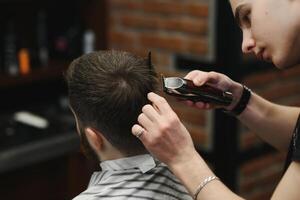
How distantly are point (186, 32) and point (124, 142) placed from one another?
1.70 metres

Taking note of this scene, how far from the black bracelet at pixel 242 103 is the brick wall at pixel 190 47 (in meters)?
1.30

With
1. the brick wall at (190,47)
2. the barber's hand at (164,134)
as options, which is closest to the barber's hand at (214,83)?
the barber's hand at (164,134)

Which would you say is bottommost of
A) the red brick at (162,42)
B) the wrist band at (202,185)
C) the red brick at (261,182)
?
the red brick at (261,182)

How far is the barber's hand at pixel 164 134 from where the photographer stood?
1299 millimetres

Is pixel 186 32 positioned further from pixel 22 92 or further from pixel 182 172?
pixel 182 172

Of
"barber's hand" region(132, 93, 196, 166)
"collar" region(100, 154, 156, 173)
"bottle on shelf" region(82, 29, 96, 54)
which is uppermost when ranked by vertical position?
"barber's hand" region(132, 93, 196, 166)

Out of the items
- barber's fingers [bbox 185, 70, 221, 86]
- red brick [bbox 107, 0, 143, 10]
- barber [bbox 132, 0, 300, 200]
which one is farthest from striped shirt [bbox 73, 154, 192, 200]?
red brick [bbox 107, 0, 143, 10]

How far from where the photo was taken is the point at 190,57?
3072mm

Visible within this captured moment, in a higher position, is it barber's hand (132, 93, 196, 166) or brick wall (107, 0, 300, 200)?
barber's hand (132, 93, 196, 166)

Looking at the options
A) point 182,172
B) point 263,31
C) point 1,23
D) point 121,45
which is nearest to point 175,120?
point 182,172

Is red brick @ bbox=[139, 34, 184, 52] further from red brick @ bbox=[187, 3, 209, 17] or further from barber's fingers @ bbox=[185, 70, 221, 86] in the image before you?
barber's fingers @ bbox=[185, 70, 221, 86]

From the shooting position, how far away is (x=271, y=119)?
173 centimetres

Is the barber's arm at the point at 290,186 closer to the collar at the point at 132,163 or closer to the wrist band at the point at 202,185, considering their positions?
the wrist band at the point at 202,185

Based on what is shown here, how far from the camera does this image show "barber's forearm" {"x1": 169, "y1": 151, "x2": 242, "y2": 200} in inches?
51.1
